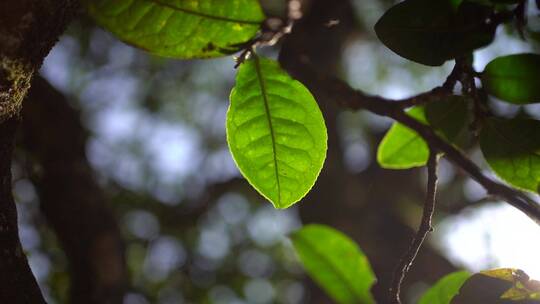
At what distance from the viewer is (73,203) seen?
2.41m

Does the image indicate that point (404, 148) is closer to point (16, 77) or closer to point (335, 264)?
point (335, 264)

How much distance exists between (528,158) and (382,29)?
1.25 ft

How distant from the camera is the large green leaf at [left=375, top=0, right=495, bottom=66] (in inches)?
34.2

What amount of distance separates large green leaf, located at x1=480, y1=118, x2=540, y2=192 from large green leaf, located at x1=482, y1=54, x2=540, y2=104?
0.07m

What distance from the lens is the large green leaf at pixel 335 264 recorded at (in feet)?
3.23

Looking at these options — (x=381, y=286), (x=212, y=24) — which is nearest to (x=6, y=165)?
(x=212, y=24)

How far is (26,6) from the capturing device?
78cm

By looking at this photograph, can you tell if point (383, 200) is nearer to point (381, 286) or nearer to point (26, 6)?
point (381, 286)

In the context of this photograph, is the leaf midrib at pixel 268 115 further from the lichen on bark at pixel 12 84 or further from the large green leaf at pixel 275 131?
the lichen on bark at pixel 12 84

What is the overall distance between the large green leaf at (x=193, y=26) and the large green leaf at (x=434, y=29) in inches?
8.4

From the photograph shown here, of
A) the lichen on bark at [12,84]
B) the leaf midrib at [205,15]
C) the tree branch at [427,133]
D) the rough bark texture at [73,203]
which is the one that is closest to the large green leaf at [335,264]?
the tree branch at [427,133]

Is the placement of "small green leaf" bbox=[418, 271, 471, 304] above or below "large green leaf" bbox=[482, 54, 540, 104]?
below

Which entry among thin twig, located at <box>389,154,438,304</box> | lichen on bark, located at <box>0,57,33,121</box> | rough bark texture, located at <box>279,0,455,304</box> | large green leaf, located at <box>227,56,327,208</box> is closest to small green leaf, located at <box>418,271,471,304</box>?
thin twig, located at <box>389,154,438,304</box>

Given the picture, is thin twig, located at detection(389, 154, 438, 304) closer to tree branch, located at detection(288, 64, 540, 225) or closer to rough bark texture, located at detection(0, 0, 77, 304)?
tree branch, located at detection(288, 64, 540, 225)
